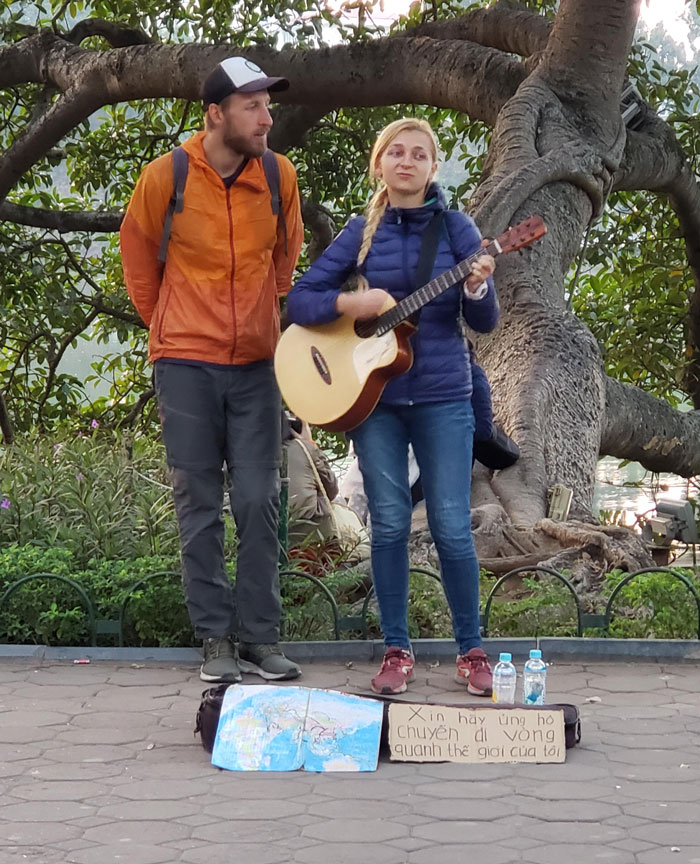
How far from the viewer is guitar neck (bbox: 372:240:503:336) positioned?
4973 mm

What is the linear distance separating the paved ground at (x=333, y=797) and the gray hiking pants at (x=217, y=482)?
1.37 feet

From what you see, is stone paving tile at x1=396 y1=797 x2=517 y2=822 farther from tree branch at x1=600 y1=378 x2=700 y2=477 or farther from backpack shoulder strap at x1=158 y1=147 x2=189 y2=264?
tree branch at x1=600 y1=378 x2=700 y2=477

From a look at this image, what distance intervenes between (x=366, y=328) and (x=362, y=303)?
0.40ft

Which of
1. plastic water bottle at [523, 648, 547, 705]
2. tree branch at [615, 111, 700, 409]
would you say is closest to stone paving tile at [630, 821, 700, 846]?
plastic water bottle at [523, 648, 547, 705]

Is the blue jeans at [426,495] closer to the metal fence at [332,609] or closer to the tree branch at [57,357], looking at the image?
the metal fence at [332,609]

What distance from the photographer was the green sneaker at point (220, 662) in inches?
212

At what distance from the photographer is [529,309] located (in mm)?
9047

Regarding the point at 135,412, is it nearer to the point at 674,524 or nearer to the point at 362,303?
the point at 674,524

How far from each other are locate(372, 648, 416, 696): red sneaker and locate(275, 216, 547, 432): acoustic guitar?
2.74 ft

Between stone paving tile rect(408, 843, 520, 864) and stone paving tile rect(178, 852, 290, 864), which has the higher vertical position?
stone paving tile rect(408, 843, 520, 864)

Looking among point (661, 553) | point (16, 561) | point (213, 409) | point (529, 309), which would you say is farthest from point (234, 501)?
point (661, 553)

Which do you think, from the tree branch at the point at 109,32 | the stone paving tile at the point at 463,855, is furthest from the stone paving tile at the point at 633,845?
the tree branch at the point at 109,32

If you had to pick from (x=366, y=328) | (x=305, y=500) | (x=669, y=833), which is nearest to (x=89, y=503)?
(x=305, y=500)

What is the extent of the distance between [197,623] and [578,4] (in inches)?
231
